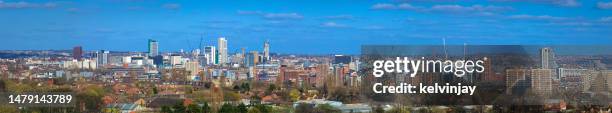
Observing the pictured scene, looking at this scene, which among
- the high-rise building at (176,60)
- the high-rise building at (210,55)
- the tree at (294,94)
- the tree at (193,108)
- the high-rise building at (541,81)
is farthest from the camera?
the high-rise building at (176,60)

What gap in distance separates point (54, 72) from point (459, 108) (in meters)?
5.92

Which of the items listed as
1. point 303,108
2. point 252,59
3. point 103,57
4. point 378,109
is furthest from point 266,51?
point 378,109

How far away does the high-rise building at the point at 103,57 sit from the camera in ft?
39.6

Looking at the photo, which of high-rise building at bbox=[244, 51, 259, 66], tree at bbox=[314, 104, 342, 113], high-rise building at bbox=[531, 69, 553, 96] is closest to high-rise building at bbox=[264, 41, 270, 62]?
high-rise building at bbox=[244, 51, 259, 66]

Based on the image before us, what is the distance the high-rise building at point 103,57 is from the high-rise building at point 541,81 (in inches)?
259

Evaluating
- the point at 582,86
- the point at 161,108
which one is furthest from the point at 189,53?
the point at 582,86

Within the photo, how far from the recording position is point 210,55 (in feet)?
41.0

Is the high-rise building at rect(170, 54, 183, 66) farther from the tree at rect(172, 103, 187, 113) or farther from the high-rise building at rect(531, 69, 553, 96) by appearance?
the high-rise building at rect(531, 69, 553, 96)

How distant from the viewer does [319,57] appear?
10.7 m

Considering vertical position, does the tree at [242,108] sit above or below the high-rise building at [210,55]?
below

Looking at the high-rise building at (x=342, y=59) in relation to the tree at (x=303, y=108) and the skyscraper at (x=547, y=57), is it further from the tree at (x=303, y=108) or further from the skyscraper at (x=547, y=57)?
the skyscraper at (x=547, y=57)

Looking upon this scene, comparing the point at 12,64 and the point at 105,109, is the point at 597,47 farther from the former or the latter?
the point at 12,64

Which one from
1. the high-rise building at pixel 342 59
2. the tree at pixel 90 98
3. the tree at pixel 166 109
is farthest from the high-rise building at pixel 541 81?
the tree at pixel 90 98

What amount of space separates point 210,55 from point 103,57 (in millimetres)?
1388
